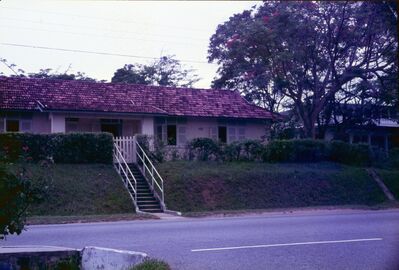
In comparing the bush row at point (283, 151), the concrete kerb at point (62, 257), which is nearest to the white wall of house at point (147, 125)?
the bush row at point (283, 151)

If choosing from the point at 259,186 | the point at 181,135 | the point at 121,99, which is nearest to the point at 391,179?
the point at 259,186

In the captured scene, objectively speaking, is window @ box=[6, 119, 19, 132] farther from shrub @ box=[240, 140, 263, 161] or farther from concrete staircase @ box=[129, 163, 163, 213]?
shrub @ box=[240, 140, 263, 161]

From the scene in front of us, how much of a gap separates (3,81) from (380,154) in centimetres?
2282

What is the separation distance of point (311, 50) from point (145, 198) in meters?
14.8

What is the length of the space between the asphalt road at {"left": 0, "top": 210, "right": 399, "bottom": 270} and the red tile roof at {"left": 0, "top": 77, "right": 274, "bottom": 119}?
15079 millimetres

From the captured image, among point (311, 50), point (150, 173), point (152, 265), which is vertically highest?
point (311, 50)

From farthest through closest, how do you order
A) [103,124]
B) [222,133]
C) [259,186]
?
[222,133], [103,124], [259,186]

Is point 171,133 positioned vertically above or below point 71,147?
above

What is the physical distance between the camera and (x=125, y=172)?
2758 centimetres

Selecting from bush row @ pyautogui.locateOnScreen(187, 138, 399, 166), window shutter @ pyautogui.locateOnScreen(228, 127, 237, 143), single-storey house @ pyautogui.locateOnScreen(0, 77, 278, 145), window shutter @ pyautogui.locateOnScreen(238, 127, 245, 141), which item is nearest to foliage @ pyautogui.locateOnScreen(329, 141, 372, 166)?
bush row @ pyautogui.locateOnScreen(187, 138, 399, 166)

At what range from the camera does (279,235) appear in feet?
49.0

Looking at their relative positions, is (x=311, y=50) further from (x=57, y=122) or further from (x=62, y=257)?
(x=62, y=257)

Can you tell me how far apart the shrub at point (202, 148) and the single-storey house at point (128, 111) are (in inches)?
97.7

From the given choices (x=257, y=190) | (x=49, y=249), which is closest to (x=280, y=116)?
(x=257, y=190)
